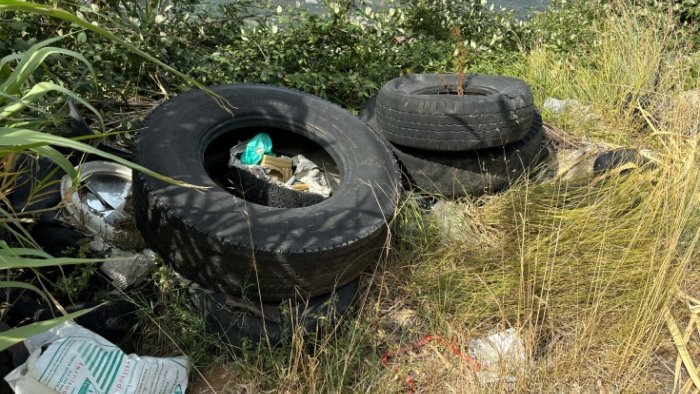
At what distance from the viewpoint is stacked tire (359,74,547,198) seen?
142 inches

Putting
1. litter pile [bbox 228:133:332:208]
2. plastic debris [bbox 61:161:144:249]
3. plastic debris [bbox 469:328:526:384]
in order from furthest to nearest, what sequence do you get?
litter pile [bbox 228:133:332:208], plastic debris [bbox 61:161:144:249], plastic debris [bbox 469:328:526:384]

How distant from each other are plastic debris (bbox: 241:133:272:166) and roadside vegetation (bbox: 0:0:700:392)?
62 centimetres

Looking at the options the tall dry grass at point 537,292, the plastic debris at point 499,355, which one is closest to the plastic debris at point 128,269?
the tall dry grass at point 537,292

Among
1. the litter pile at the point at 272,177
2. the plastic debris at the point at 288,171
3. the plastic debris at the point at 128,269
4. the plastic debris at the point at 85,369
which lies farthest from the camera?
the plastic debris at the point at 288,171

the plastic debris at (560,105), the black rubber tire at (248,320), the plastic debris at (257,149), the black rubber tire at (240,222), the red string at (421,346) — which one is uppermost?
the black rubber tire at (240,222)

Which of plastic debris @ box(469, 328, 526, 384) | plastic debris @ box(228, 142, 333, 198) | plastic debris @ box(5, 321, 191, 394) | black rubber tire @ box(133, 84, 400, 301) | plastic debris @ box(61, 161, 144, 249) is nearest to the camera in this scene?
plastic debris @ box(5, 321, 191, 394)

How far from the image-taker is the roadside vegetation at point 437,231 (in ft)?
8.43

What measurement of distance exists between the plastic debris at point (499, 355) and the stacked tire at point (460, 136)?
1133mm

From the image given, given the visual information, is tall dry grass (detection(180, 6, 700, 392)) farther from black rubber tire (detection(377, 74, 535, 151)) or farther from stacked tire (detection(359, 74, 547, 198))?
black rubber tire (detection(377, 74, 535, 151))

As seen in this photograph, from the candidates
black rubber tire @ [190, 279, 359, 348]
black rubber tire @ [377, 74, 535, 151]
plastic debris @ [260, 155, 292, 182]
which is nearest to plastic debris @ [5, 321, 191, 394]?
black rubber tire @ [190, 279, 359, 348]

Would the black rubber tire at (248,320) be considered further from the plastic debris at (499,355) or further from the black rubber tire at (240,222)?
the plastic debris at (499,355)

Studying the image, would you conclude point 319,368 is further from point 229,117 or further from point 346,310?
point 229,117

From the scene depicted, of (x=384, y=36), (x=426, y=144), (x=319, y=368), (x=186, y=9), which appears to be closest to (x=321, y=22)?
(x=384, y=36)

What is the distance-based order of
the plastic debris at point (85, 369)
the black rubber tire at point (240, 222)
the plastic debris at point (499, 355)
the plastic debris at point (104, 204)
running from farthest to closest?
1. the plastic debris at point (104, 204)
2. the black rubber tire at point (240, 222)
3. the plastic debris at point (499, 355)
4. the plastic debris at point (85, 369)
